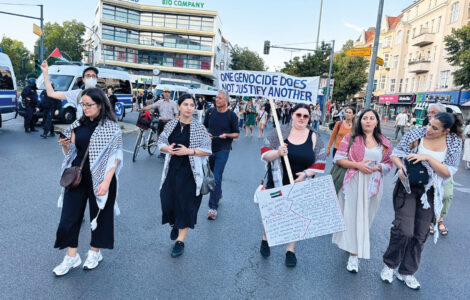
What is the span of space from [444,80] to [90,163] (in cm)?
4079

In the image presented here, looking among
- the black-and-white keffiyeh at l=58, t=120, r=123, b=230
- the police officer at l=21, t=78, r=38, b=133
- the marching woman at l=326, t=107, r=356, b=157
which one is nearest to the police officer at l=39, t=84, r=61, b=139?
the police officer at l=21, t=78, r=38, b=133

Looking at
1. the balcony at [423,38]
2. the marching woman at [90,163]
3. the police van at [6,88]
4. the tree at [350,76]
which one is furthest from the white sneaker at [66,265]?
the tree at [350,76]

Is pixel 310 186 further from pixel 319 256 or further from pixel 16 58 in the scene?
pixel 16 58

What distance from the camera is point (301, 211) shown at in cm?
356

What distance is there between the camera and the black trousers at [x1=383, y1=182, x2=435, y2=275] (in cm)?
344

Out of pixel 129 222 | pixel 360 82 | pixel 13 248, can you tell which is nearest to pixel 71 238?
pixel 13 248

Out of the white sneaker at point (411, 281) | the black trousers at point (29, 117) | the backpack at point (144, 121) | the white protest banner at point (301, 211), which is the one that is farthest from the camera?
the black trousers at point (29, 117)

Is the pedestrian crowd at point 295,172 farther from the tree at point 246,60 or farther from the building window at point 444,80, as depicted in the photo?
the tree at point 246,60

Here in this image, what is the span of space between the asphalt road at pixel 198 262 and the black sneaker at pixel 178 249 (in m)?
0.06

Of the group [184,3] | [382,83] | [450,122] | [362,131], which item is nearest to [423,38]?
[382,83]

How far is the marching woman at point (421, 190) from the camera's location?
3.37 m

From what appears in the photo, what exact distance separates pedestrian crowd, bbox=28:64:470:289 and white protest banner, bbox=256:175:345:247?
19 centimetres

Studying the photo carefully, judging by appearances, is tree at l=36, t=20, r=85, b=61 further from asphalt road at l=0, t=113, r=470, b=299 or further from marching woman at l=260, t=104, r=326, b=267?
marching woman at l=260, t=104, r=326, b=267

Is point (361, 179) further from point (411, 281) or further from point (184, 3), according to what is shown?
point (184, 3)
